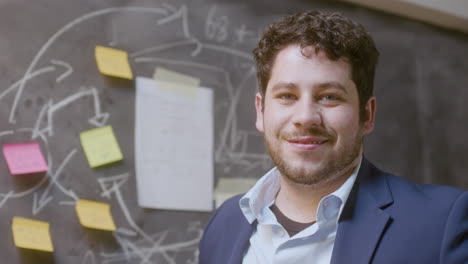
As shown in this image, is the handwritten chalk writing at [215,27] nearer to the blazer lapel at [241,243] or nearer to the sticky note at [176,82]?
the sticky note at [176,82]

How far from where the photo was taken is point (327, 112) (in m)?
1.14

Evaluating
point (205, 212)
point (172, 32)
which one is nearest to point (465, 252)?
point (205, 212)

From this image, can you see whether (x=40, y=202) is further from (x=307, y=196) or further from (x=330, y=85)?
(x=330, y=85)

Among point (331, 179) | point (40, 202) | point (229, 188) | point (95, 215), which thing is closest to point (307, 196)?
point (331, 179)

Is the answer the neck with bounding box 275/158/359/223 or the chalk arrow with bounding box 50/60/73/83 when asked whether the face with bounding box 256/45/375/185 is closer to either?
the neck with bounding box 275/158/359/223

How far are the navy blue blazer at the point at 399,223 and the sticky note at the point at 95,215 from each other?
64 centimetres

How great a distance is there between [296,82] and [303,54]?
0.21ft

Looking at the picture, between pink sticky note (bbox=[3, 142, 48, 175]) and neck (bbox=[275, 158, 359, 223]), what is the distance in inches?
24.7

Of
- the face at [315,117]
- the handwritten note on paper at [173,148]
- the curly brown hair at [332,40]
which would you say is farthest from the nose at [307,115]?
the handwritten note on paper at [173,148]

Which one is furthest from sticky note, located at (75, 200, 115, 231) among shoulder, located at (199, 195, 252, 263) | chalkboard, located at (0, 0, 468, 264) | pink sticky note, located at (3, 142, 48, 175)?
shoulder, located at (199, 195, 252, 263)

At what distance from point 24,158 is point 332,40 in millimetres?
809

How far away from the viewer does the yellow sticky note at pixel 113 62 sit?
4.78 feet

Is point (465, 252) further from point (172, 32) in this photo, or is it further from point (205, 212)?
point (172, 32)

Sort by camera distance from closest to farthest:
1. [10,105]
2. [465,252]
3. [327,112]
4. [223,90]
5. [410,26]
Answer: [465,252], [327,112], [10,105], [223,90], [410,26]
